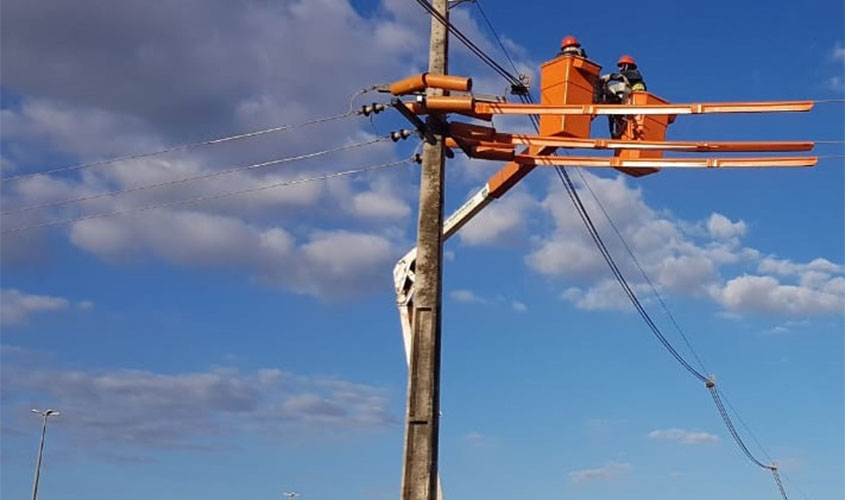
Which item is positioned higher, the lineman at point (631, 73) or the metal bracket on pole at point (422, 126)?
the lineman at point (631, 73)

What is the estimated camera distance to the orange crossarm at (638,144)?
14805mm

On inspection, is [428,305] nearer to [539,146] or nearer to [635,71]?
[539,146]

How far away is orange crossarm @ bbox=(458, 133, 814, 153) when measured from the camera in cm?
1480

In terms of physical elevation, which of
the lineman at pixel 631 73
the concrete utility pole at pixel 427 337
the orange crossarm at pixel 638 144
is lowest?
the concrete utility pole at pixel 427 337

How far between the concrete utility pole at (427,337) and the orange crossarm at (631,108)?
79cm

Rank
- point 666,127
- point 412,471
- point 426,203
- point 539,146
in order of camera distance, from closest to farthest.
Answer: point 412,471, point 426,203, point 539,146, point 666,127

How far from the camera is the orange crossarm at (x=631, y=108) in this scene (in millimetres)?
13695

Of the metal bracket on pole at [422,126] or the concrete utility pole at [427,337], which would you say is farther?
the metal bracket on pole at [422,126]

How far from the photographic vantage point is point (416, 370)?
13.6m

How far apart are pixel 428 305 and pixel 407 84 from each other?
10.6 ft

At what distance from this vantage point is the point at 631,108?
14703mm

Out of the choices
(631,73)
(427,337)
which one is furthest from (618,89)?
A: (427,337)

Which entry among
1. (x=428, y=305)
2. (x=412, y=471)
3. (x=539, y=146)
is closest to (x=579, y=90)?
(x=539, y=146)

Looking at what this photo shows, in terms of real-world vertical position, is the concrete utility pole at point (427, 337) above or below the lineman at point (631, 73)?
below
